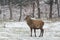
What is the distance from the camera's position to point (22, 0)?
4256cm

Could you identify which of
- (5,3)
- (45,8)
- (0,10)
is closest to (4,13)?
(0,10)

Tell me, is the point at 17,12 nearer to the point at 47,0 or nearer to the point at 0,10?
the point at 0,10

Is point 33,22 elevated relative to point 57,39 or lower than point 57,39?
elevated

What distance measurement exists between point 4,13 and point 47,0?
38.9 feet

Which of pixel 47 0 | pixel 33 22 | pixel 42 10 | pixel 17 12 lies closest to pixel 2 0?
pixel 17 12

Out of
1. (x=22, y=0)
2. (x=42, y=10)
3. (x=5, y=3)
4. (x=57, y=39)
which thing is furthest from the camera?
(x=5, y=3)

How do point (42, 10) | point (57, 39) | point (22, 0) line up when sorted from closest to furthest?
1. point (57, 39)
2. point (22, 0)
3. point (42, 10)

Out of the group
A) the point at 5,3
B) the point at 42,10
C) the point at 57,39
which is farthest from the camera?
the point at 5,3

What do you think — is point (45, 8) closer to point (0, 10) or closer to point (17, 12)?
point (17, 12)

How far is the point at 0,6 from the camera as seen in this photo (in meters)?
54.8

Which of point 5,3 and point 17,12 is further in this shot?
point 5,3

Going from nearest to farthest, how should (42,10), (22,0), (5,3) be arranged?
1. (22,0)
2. (42,10)
3. (5,3)

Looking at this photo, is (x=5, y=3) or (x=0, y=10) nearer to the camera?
(x=0, y=10)

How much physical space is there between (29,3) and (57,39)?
4063cm
